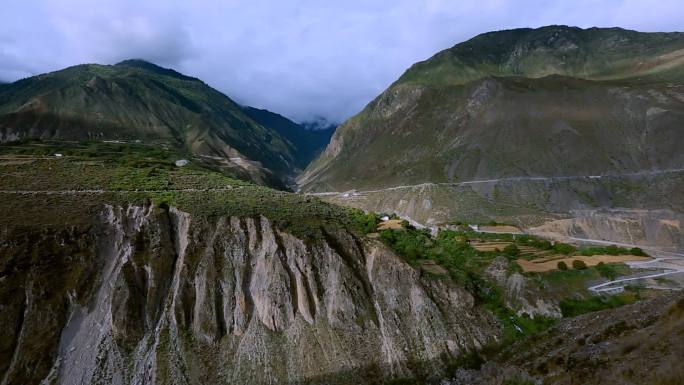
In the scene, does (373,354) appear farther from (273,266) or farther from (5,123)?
(5,123)

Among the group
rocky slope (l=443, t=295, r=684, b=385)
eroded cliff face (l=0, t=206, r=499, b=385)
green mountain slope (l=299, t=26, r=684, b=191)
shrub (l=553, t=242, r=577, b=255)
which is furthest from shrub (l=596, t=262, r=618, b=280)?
green mountain slope (l=299, t=26, r=684, b=191)

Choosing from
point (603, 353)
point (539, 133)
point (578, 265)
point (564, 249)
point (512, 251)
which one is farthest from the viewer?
point (539, 133)

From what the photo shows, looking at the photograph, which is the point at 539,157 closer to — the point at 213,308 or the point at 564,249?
the point at 564,249

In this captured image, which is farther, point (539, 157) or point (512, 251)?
point (539, 157)

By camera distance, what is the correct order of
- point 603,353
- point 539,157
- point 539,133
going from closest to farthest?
point 603,353 → point 539,157 → point 539,133

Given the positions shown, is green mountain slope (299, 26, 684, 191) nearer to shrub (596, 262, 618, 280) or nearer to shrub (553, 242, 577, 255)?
shrub (553, 242, 577, 255)

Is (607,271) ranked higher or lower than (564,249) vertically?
lower

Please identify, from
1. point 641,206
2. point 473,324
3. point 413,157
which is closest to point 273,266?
point 473,324

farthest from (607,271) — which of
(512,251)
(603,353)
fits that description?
(603,353)
